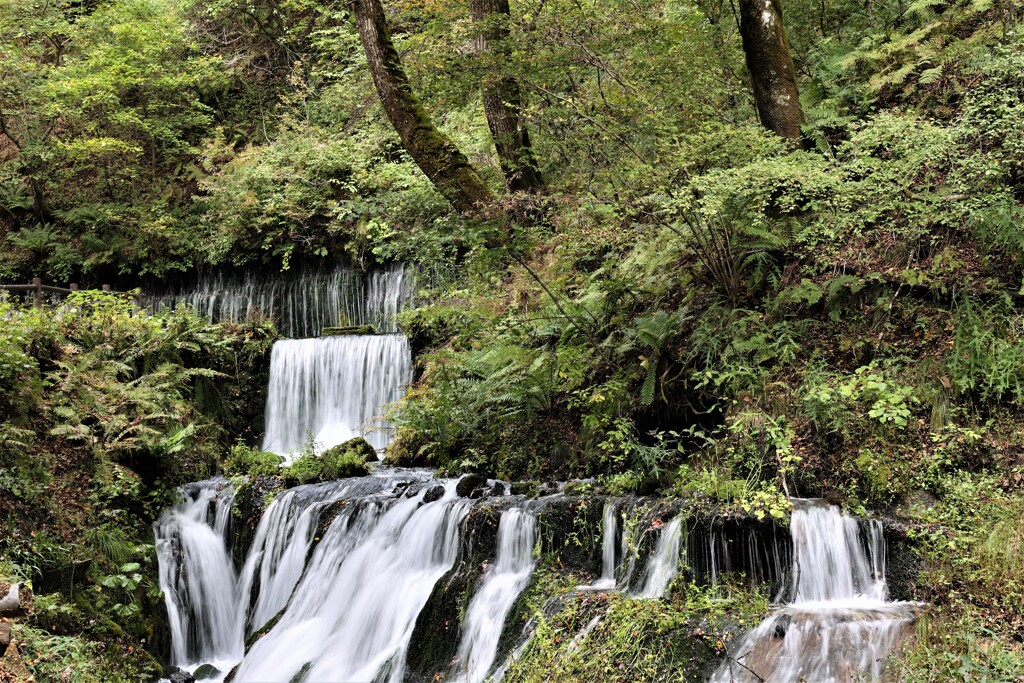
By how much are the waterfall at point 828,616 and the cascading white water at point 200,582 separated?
5956mm

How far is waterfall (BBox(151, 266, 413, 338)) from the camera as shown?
16359mm

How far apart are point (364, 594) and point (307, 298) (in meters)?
10.5

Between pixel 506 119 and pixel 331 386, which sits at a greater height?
pixel 506 119

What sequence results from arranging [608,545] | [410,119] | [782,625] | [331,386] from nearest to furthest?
1. [782,625]
2. [608,545]
3. [410,119]
4. [331,386]

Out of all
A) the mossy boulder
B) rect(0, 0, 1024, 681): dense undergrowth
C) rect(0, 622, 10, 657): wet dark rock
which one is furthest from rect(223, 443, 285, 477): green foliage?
rect(0, 622, 10, 657): wet dark rock

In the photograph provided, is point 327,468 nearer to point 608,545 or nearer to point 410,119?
point 410,119

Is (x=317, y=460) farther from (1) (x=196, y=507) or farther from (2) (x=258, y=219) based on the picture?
(2) (x=258, y=219)

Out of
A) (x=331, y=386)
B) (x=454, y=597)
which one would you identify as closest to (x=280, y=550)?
(x=454, y=597)

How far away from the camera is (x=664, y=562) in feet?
20.4

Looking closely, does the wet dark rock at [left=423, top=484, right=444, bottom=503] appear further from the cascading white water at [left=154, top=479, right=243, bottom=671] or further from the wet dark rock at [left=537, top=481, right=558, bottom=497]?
the cascading white water at [left=154, top=479, right=243, bottom=671]

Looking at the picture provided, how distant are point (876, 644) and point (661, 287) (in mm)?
4559

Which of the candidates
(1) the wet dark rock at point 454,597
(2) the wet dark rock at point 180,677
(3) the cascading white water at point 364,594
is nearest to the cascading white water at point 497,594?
(1) the wet dark rock at point 454,597

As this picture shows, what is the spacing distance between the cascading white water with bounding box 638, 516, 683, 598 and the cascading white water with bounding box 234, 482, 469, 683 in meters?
2.10

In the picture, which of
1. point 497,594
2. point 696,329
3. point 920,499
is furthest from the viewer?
point 696,329
